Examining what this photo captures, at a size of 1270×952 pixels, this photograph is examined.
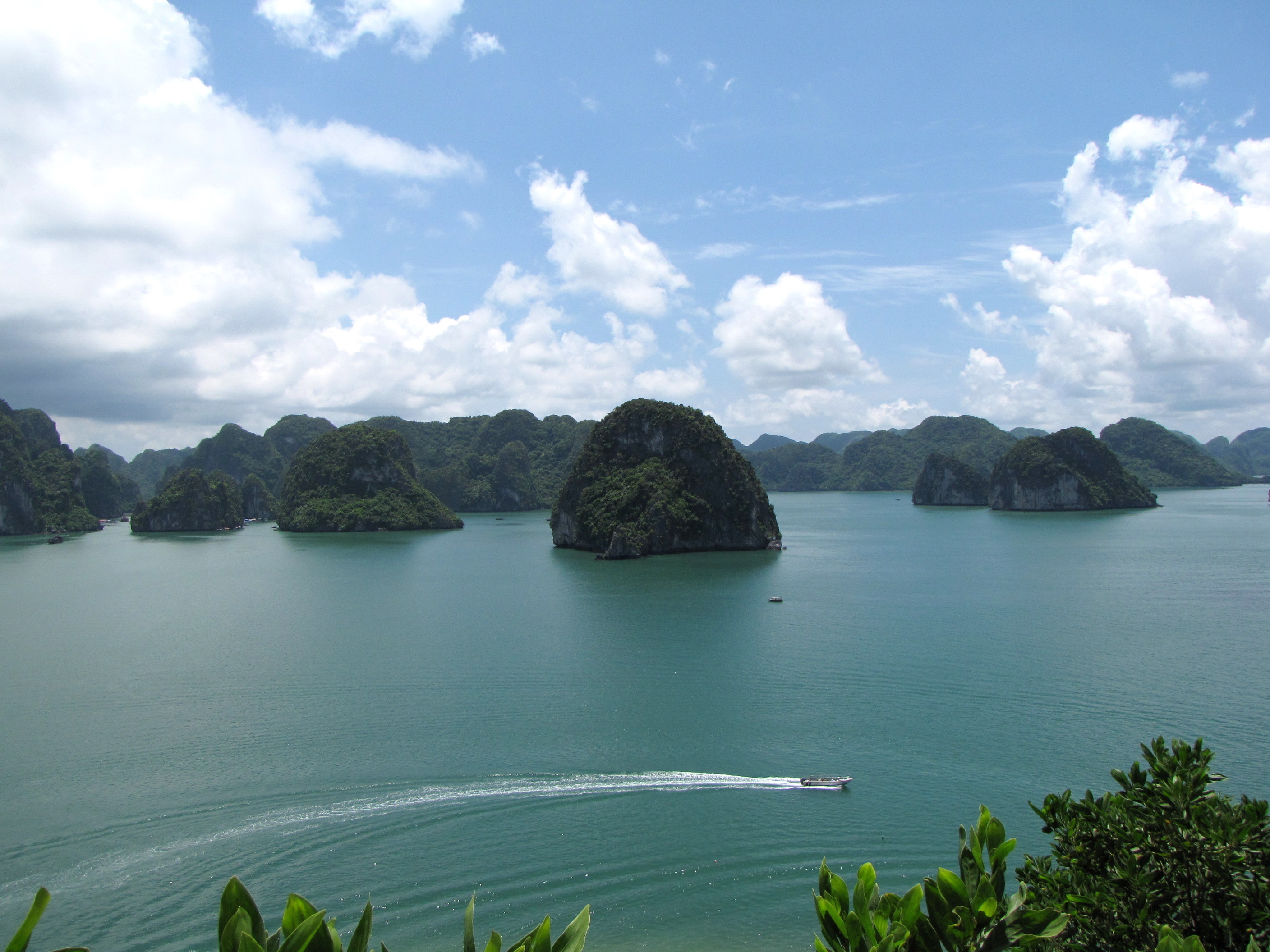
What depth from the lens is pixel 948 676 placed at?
82.5 feet

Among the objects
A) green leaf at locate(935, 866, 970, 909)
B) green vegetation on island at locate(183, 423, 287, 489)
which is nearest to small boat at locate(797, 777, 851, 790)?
green leaf at locate(935, 866, 970, 909)

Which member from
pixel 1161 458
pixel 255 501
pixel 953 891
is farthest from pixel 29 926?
pixel 1161 458

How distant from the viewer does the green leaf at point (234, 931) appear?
9.61 feet

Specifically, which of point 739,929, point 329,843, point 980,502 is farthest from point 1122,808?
point 980,502

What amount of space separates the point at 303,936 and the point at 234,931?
25 cm

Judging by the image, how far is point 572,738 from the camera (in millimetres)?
20125

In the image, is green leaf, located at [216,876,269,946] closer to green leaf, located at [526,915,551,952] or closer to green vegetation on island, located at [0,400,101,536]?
green leaf, located at [526,915,551,952]

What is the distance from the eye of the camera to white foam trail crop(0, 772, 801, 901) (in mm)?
14500

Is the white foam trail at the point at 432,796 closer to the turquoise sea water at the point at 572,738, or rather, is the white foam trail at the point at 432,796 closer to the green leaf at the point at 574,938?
the turquoise sea water at the point at 572,738

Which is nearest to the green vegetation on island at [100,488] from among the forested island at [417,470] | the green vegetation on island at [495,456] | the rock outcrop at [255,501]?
the forested island at [417,470]

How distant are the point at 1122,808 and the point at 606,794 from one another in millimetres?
12023

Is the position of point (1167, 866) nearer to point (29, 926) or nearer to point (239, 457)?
point (29, 926)

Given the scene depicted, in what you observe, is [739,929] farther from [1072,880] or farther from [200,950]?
[200,950]

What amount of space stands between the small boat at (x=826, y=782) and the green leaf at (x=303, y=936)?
15.5 meters
